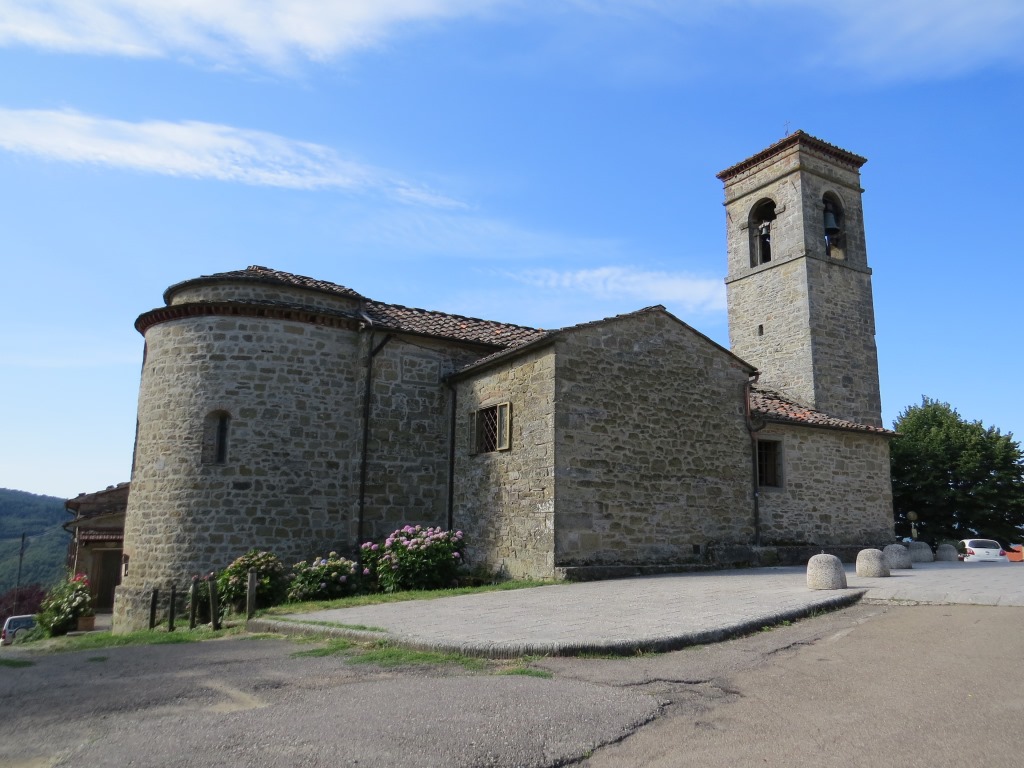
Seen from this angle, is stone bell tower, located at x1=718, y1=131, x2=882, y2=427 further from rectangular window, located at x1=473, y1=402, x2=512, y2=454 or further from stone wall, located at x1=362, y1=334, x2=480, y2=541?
stone wall, located at x1=362, y1=334, x2=480, y2=541

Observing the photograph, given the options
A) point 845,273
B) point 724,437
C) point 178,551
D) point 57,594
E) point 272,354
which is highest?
point 845,273

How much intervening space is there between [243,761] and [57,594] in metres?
13.9

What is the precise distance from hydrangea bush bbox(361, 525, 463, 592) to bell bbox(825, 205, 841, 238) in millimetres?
16778

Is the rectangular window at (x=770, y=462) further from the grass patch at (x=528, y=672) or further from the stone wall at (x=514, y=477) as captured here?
the grass patch at (x=528, y=672)

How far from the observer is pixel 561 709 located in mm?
4766

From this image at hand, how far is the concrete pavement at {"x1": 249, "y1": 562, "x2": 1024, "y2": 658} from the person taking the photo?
688 centimetres

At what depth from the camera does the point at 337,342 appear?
15594 mm

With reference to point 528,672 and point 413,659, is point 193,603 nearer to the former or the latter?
point 413,659

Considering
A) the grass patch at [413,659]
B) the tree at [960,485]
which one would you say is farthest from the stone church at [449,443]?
the tree at [960,485]

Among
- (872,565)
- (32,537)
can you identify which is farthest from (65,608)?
(32,537)

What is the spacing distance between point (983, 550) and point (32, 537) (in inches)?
2913

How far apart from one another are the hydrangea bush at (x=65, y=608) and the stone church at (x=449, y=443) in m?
→ 0.95

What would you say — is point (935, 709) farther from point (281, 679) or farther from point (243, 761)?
point (281, 679)

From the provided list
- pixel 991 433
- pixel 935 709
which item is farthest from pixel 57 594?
pixel 991 433
